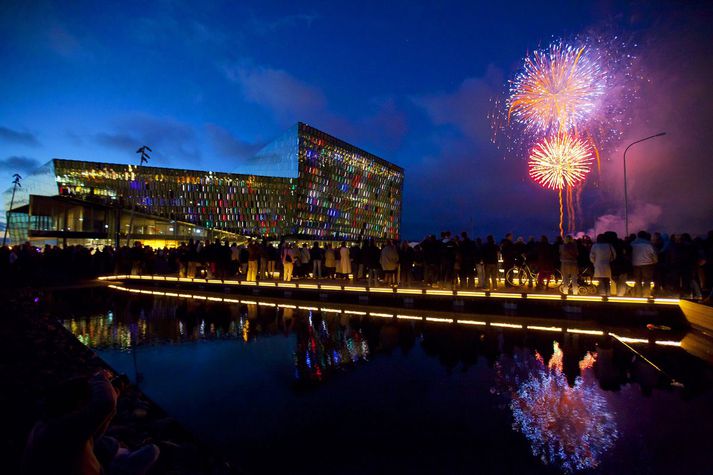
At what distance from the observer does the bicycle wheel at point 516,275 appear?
1468 cm

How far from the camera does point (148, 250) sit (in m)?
23.1

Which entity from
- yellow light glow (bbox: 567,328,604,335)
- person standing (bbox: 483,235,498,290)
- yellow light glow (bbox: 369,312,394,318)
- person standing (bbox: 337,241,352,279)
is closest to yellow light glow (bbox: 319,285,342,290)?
person standing (bbox: 337,241,352,279)

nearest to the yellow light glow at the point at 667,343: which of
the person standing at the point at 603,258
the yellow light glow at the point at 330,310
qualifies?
the person standing at the point at 603,258

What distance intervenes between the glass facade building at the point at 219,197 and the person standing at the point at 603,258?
149 feet

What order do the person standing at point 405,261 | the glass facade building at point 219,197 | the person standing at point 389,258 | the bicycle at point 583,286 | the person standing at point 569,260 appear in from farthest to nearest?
the glass facade building at point 219,197, the person standing at point 405,261, the person standing at point 389,258, the bicycle at point 583,286, the person standing at point 569,260

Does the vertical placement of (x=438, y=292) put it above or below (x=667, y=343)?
above

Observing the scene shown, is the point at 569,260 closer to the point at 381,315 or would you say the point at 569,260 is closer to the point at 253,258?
the point at 381,315

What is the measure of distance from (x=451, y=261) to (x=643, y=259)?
5429 mm

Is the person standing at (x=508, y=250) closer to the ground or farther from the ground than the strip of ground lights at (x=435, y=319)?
farther from the ground

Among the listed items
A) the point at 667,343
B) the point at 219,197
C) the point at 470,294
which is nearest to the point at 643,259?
the point at 667,343

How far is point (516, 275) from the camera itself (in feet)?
51.8

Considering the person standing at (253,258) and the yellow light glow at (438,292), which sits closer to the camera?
the yellow light glow at (438,292)

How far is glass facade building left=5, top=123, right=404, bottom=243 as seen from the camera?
5650cm

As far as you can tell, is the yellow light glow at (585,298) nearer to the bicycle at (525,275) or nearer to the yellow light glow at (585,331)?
the yellow light glow at (585,331)
